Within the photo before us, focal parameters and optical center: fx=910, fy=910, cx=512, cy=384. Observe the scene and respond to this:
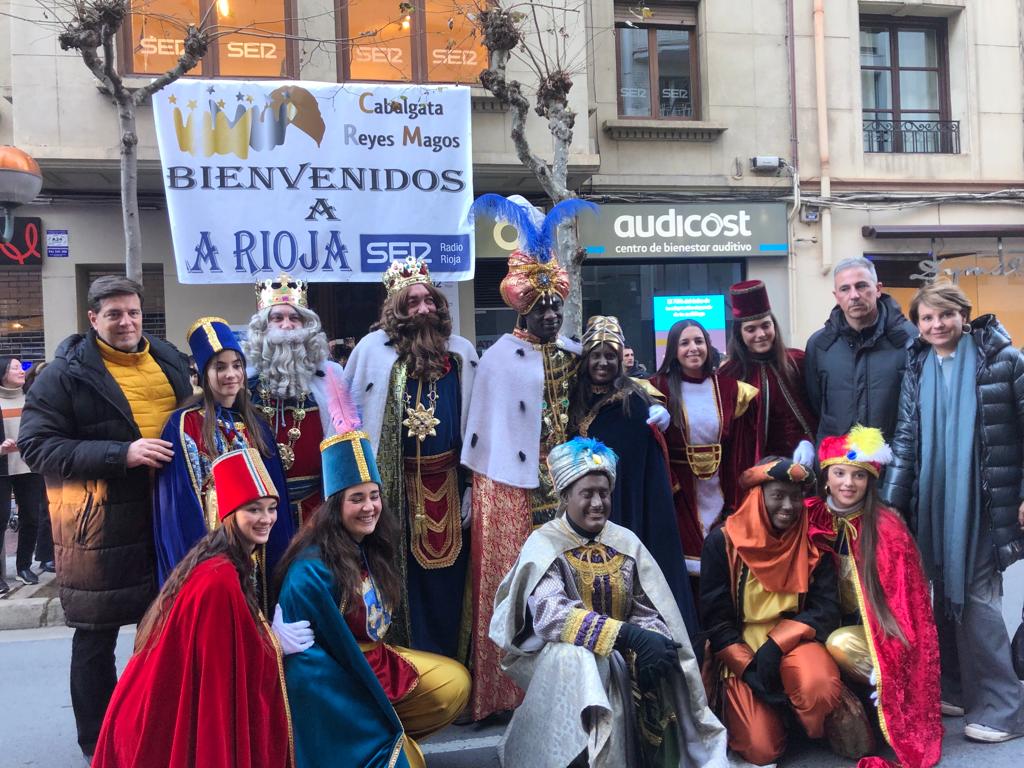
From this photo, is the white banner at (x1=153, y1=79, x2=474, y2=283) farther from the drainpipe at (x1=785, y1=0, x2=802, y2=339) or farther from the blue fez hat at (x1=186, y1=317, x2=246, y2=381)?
the blue fez hat at (x1=186, y1=317, x2=246, y2=381)

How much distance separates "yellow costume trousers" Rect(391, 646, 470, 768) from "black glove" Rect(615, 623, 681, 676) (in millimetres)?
705

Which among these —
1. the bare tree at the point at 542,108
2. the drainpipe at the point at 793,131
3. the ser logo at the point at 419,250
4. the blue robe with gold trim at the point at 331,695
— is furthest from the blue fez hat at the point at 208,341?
the drainpipe at the point at 793,131

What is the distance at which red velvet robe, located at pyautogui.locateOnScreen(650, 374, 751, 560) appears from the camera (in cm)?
466

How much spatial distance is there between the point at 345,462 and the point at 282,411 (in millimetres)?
815

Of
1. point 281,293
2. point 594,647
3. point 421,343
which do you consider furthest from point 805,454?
point 281,293

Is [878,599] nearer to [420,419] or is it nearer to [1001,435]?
[1001,435]

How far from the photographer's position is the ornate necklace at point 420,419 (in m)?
4.25

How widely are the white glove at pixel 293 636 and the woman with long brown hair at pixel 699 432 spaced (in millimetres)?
2141

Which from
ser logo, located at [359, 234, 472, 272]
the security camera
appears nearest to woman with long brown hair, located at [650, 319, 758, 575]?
ser logo, located at [359, 234, 472, 272]

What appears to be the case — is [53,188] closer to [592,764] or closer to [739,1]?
[739,1]

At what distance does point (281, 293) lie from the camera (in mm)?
4285

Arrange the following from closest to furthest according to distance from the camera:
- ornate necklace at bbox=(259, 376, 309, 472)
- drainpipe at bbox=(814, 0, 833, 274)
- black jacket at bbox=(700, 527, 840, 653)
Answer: black jacket at bbox=(700, 527, 840, 653)
ornate necklace at bbox=(259, 376, 309, 472)
drainpipe at bbox=(814, 0, 833, 274)

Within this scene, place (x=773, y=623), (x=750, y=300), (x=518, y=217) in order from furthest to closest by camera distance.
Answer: (x=750, y=300)
(x=518, y=217)
(x=773, y=623)

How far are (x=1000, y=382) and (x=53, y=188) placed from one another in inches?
396
